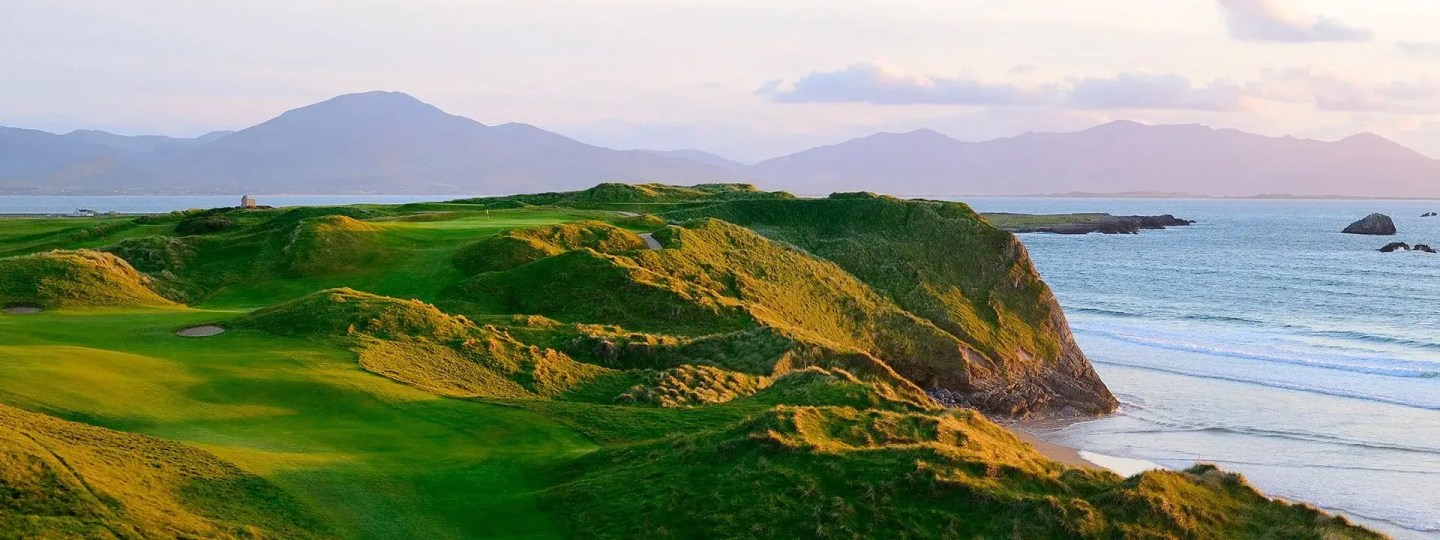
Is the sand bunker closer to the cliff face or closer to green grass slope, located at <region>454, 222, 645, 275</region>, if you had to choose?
green grass slope, located at <region>454, 222, 645, 275</region>

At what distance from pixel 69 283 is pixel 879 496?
25755mm

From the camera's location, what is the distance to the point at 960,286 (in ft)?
149

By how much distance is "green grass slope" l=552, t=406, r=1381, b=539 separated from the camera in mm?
14859

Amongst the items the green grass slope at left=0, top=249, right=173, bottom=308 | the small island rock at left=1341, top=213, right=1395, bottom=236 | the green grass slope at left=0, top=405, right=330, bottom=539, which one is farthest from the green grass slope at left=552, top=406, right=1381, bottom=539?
the small island rock at left=1341, top=213, right=1395, bottom=236

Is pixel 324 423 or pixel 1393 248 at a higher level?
pixel 1393 248

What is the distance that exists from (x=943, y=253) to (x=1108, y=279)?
49.5 m

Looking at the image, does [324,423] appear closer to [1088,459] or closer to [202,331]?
[202,331]

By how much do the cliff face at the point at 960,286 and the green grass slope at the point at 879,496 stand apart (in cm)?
2233

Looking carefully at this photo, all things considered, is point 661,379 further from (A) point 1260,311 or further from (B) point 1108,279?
(B) point 1108,279

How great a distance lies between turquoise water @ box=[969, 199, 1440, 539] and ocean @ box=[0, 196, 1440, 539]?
8 centimetres

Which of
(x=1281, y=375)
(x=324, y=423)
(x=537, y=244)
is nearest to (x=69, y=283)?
(x=537, y=244)

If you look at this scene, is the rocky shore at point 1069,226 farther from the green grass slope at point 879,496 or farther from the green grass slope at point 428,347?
the green grass slope at point 879,496

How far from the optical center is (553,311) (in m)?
33.5

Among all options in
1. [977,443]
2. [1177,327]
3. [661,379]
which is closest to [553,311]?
[661,379]
